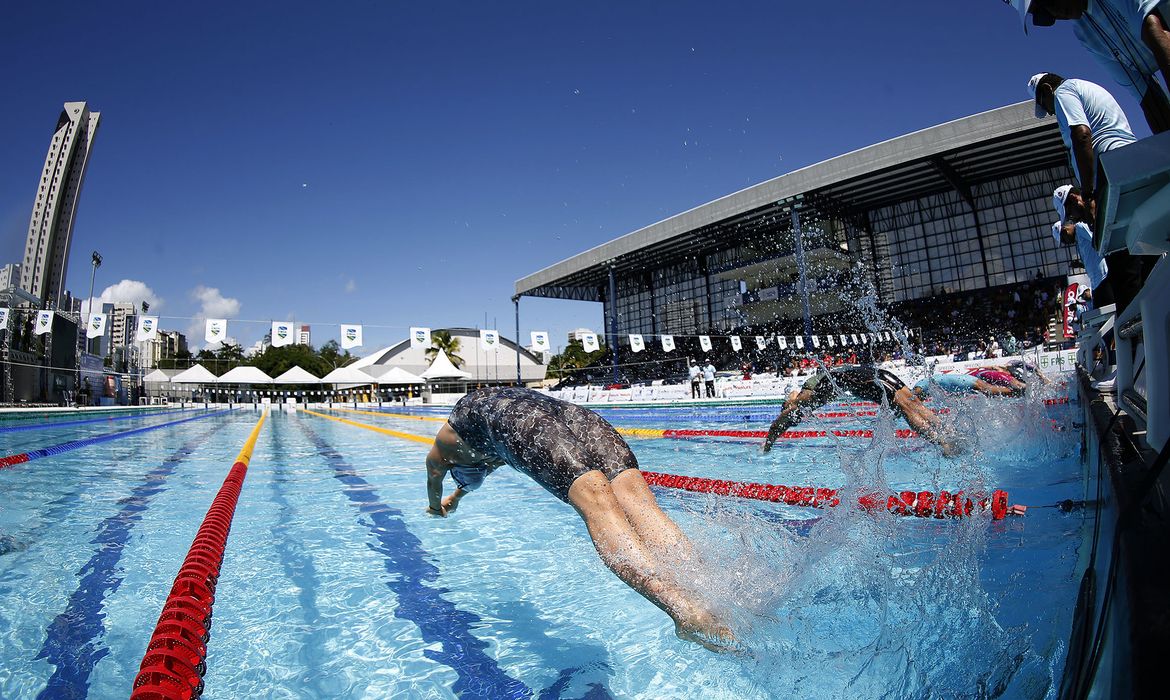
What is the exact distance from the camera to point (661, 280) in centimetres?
3384

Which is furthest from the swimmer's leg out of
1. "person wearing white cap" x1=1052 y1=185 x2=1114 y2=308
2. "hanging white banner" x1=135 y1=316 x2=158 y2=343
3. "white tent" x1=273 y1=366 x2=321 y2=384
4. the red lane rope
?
"white tent" x1=273 y1=366 x2=321 y2=384

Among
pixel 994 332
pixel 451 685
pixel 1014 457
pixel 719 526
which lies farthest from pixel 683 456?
pixel 994 332

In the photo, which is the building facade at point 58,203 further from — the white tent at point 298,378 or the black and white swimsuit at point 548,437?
the black and white swimsuit at point 548,437

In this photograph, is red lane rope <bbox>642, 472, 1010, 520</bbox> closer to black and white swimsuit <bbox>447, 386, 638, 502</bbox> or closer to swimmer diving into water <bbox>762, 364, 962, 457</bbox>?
swimmer diving into water <bbox>762, 364, 962, 457</bbox>

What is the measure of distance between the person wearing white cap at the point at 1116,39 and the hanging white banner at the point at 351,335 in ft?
67.4

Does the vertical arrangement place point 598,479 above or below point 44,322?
below

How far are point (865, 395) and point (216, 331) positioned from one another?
19.8 m

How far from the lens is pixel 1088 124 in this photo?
2711 mm

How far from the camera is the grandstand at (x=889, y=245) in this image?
20.0 m

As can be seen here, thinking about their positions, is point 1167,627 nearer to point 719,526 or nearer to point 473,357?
point 719,526

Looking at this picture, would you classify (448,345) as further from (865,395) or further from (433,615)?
(433,615)

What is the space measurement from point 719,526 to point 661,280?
104 feet

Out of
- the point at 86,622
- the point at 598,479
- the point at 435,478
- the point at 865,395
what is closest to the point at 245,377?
the point at 86,622

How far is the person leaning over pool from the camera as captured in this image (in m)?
1.53
